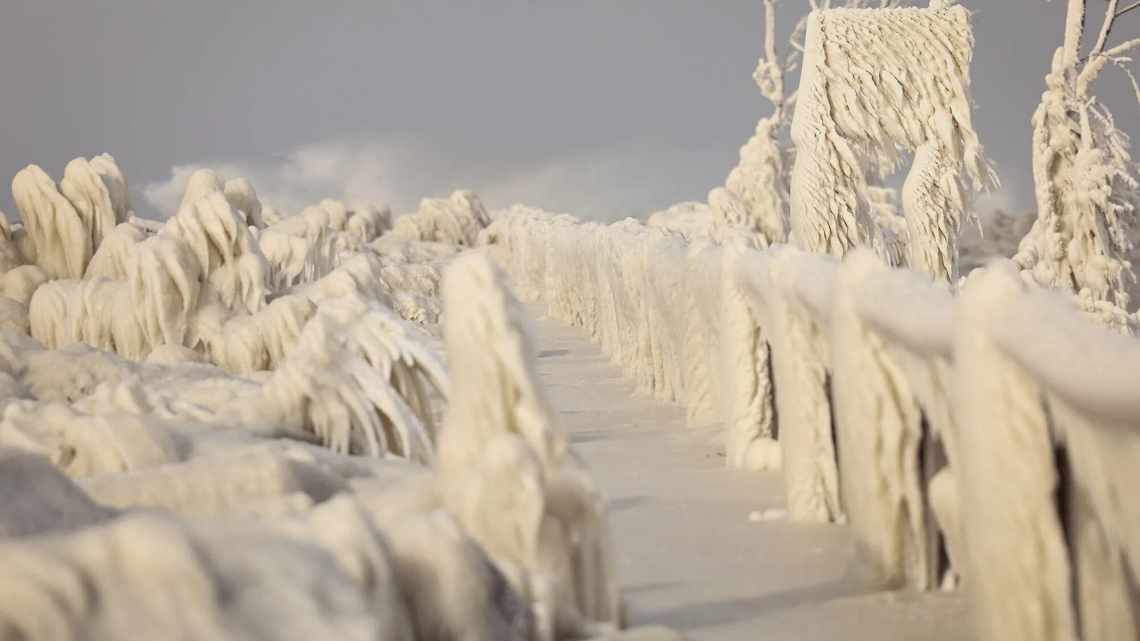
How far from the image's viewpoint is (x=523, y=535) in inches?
132

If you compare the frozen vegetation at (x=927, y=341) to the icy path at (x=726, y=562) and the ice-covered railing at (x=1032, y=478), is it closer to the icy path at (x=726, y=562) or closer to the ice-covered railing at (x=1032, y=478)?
the ice-covered railing at (x=1032, y=478)

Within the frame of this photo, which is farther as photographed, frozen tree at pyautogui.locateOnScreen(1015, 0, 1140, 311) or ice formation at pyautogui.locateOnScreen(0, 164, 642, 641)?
frozen tree at pyautogui.locateOnScreen(1015, 0, 1140, 311)

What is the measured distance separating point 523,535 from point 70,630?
1.39 metres

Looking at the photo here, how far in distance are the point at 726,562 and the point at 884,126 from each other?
30.7 ft

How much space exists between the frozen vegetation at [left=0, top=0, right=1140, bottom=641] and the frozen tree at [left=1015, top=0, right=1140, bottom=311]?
0.03 meters

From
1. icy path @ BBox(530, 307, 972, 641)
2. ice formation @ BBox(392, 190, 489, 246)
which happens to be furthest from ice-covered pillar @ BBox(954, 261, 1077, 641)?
ice formation @ BBox(392, 190, 489, 246)

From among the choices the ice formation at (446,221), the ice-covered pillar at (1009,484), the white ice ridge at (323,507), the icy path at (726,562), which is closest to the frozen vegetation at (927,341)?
the ice-covered pillar at (1009,484)

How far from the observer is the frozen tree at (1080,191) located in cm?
1238

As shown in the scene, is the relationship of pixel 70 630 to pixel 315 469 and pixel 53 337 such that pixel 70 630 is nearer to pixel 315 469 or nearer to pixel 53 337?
pixel 315 469

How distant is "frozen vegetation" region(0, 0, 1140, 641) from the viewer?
2.55 meters

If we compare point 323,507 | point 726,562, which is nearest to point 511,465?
point 323,507

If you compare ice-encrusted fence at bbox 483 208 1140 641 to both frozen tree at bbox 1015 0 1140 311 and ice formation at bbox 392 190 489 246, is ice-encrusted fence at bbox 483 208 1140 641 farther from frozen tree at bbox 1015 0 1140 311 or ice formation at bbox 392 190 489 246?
ice formation at bbox 392 190 489 246

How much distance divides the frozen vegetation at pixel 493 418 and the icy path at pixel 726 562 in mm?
207

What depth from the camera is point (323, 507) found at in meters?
2.76
